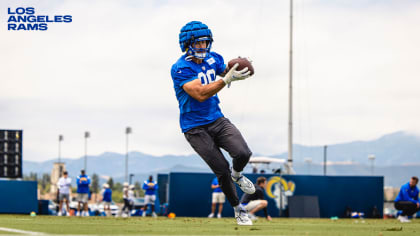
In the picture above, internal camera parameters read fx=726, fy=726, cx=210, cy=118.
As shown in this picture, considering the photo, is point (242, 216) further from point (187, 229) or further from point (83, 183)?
point (83, 183)

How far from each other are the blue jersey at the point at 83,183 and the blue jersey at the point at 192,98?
65.5ft

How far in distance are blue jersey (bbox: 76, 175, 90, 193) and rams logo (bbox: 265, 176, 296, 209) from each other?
725 cm

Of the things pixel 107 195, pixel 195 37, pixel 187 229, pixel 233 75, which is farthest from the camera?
pixel 107 195

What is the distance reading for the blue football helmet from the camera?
29.3 feet

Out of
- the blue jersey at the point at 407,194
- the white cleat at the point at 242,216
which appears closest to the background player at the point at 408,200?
the blue jersey at the point at 407,194

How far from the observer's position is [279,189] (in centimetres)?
2986

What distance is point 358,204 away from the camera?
30312mm

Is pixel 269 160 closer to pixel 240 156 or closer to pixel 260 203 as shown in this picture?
pixel 260 203

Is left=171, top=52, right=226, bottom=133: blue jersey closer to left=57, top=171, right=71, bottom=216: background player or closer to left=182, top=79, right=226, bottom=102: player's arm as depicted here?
left=182, top=79, right=226, bottom=102: player's arm

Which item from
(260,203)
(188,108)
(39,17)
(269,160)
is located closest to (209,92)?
(188,108)

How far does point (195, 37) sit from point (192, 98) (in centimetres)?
75

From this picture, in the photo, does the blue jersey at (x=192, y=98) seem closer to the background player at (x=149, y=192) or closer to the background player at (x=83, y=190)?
the background player at (x=83, y=190)

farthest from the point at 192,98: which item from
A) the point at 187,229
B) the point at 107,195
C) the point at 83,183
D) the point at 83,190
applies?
the point at 107,195

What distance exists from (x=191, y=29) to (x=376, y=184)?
2336cm
